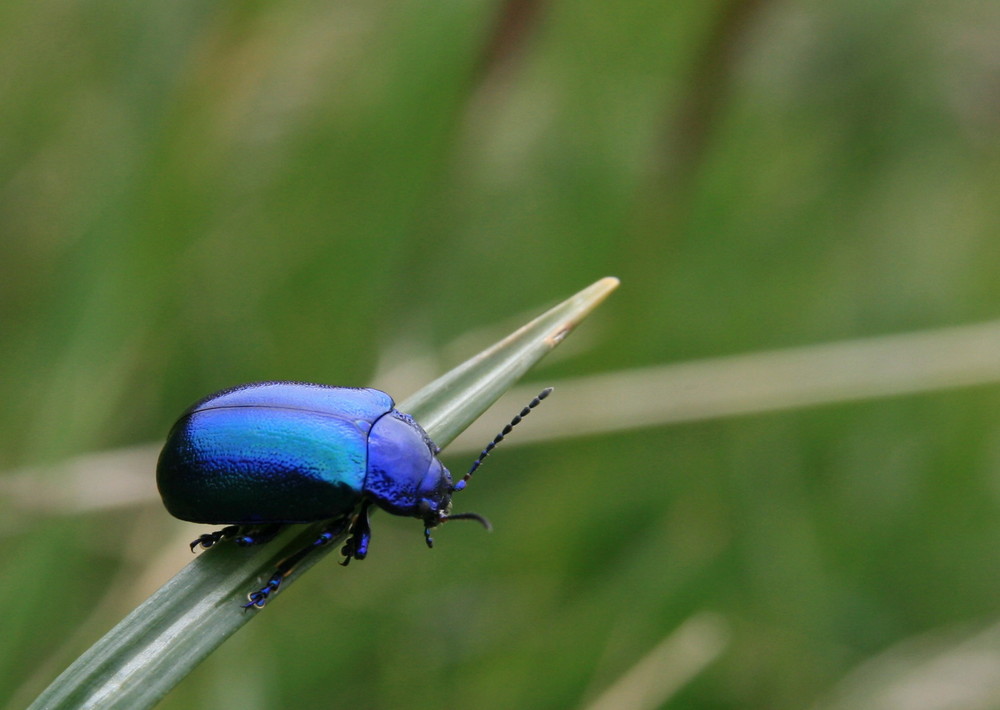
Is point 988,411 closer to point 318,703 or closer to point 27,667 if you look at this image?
point 318,703

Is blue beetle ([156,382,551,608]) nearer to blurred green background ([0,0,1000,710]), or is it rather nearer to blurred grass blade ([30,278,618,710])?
blurred grass blade ([30,278,618,710])

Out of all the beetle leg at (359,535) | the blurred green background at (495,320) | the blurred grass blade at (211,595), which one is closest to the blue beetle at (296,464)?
the beetle leg at (359,535)

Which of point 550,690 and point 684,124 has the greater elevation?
point 684,124

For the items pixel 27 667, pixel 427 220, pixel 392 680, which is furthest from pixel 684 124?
pixel 27 667

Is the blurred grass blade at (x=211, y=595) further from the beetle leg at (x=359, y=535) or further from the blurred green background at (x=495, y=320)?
the blurred green background at (x=495, y=320)

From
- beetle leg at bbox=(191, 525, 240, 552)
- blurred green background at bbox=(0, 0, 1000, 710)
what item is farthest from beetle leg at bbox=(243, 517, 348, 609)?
blurred green background at bbox=(0, 0, 1000, 710)
